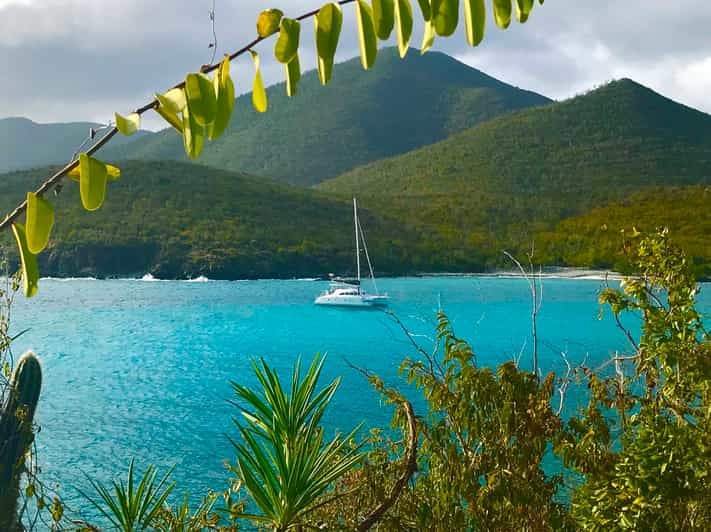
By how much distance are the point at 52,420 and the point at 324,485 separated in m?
17.9

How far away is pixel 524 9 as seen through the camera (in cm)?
74

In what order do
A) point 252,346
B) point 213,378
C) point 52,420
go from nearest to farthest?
point 52,420, point 213,378, point 252,346

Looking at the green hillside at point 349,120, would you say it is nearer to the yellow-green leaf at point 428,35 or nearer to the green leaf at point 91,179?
the yellow-green leaf at point 428,35

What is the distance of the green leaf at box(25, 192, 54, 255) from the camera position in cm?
63

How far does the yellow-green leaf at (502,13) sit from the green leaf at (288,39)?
8.4 inches

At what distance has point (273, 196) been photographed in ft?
252

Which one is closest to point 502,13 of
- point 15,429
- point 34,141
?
point 15,429

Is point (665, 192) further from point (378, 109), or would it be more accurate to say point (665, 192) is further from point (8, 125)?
point (8, 125)

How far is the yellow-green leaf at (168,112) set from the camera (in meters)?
0.64

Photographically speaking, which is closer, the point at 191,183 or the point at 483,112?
the point at 191,183

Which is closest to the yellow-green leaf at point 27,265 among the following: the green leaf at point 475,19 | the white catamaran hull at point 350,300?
the green leaf at point 475,19

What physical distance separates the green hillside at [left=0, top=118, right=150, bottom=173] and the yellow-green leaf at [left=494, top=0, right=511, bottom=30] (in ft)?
499

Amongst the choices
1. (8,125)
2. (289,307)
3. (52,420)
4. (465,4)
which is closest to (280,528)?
(465,4)

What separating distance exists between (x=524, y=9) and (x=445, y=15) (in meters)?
0.10
